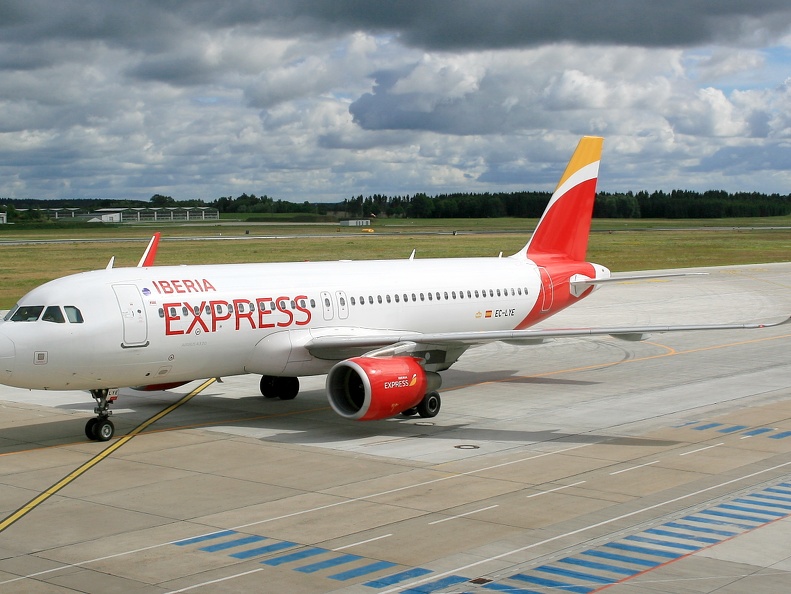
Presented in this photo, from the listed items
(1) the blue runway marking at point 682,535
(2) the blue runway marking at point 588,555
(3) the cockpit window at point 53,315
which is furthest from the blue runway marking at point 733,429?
(3) the cockpit window at point 53,315

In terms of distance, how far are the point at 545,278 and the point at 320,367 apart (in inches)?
414

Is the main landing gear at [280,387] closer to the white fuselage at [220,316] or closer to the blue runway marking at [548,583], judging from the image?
the white fuselage at [220,316]

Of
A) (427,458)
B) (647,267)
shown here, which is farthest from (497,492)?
(647,267)

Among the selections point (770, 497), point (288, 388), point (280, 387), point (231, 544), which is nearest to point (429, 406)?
point (288, 388)

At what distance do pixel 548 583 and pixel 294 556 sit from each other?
3.97 metres

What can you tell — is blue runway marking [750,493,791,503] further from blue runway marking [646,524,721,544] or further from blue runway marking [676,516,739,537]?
blue runway marking [646,524,721,544]

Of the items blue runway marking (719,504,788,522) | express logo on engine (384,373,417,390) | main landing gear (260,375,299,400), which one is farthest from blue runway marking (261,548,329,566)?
main landing gear (260,375,299,400)

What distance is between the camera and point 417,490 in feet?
63.6

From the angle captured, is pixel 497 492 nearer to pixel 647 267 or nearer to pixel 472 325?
pixel 472 325

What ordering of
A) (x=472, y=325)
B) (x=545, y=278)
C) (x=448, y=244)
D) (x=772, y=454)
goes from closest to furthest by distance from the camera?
(x=772, y=454)
(x=472, y=325)
(x=545, y=278)
(x=448, y=244)

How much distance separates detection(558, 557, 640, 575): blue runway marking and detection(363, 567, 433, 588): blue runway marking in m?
2.14

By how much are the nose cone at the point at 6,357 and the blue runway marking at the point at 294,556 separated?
32.5 feet

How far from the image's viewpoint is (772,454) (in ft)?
72.6

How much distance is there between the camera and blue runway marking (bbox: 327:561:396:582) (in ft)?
47.5
